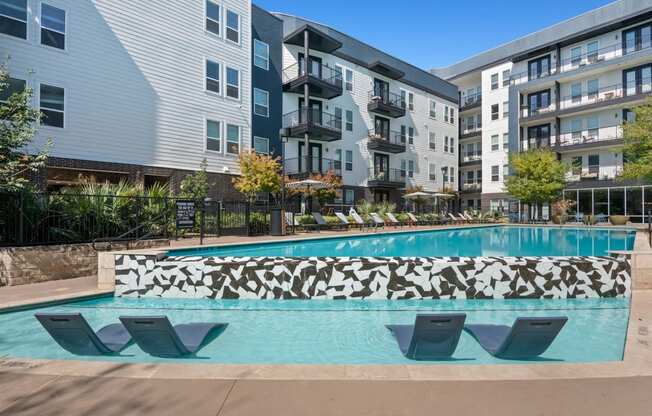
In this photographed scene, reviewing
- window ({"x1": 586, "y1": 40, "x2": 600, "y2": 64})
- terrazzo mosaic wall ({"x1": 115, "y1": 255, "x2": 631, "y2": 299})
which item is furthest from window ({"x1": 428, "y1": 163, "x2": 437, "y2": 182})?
terrazzo mosaic wall ({"x1": 115, "y1": 255, "x2": 631, "y2": 299})

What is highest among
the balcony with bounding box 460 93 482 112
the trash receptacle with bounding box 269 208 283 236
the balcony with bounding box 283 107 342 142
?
the balcony with bounding box 460 93 482 112

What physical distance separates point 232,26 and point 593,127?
29079mm

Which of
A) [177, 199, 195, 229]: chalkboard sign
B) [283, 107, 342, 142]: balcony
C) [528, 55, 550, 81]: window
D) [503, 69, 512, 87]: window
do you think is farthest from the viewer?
[503, 69, 512, 87]: window

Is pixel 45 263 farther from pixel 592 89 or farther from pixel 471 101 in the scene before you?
pixel 471 101

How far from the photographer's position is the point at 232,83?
21312mm

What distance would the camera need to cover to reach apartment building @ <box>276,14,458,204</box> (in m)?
24.9

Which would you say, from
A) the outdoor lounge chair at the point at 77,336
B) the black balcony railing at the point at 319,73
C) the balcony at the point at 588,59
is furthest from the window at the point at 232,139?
the balcony at the point at 588,59

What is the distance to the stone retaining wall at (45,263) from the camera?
286 inches

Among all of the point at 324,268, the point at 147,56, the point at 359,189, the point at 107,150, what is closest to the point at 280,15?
the point at 147,56

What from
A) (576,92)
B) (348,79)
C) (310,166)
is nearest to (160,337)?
(310,166)

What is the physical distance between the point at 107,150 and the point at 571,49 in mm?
36509

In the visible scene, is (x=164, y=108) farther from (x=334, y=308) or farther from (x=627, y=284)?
(x=627, y=284)

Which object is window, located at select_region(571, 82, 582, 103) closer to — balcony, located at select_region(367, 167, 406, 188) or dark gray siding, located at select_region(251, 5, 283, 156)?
balcony, located at select_region(367, 167, 406, 188)

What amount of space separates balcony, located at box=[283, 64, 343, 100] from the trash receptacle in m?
11.5
